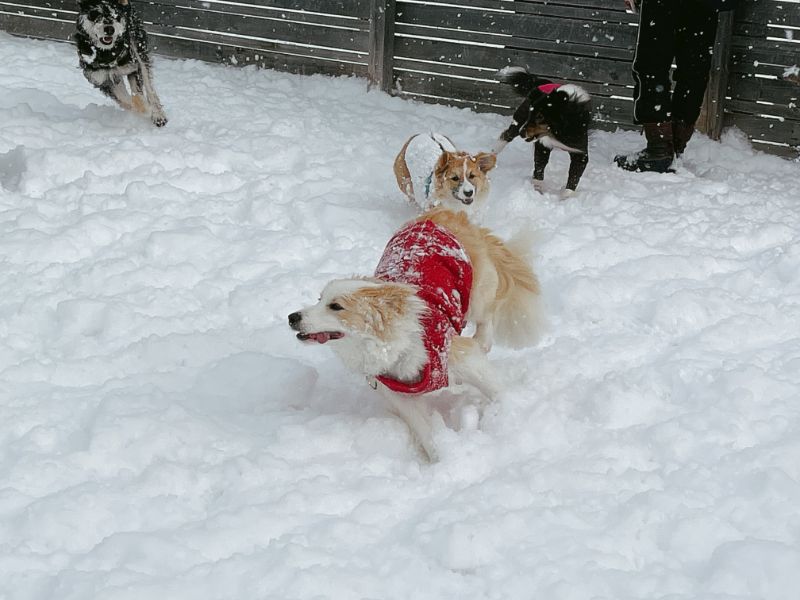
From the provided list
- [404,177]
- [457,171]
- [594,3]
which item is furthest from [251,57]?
[457,171]

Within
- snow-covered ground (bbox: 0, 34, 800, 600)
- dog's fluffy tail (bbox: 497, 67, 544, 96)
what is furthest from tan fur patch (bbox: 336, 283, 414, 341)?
dog's fluffy tail (bbox: 497, 67, 544, 96)

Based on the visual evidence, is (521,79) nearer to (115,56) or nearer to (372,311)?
(115,56)

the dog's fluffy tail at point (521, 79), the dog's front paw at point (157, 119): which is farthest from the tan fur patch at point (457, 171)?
the dog's front paw at point (157, 119)

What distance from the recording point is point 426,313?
288 cm

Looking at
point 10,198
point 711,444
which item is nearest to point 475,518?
point 711,444

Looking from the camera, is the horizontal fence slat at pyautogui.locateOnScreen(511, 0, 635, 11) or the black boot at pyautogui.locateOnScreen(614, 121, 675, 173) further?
the horizontal fence slat at pyautogui.locateOnScreen(511, 0, 635, 11)

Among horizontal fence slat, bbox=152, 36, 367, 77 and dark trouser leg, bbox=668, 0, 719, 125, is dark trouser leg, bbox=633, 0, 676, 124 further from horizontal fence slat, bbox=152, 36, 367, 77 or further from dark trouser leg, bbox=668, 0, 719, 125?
horizontal fence slat, bbox=152, 36, 367, 77

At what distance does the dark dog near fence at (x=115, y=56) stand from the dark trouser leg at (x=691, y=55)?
3.83 metres

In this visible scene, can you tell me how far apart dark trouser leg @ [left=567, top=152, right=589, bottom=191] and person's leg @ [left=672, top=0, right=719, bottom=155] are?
0.99 meters

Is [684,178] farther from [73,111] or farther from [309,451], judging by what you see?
[73,111]

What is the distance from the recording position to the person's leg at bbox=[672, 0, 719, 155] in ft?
18.4

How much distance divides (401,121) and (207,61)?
2.90 meters

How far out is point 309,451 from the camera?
2953 mm

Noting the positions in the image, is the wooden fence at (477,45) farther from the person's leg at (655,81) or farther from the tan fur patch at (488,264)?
the tan fur patch at (488,264)
